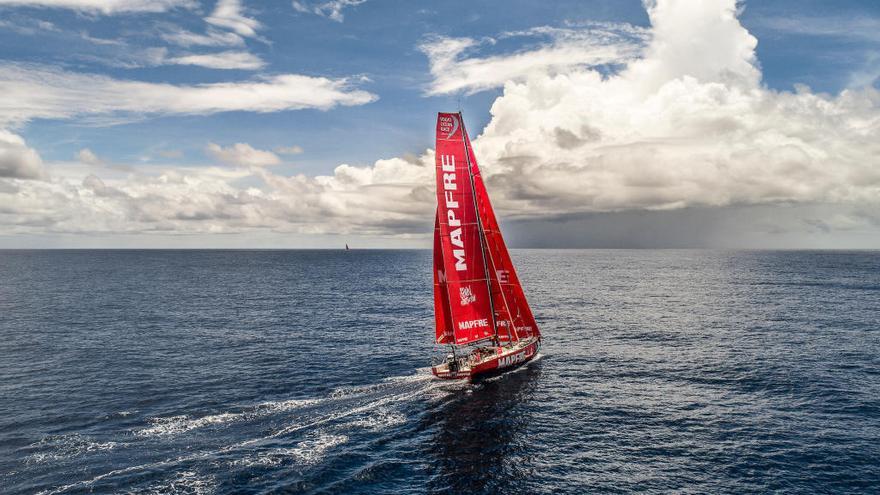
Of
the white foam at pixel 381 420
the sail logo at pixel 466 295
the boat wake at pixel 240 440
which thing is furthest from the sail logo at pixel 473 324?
the white foam at pixel 381 420

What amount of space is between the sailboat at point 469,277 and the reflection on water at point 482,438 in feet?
13.6

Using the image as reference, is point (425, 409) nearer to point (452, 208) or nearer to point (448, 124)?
point (452, 208)

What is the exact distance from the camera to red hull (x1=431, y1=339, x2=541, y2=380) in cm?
5538

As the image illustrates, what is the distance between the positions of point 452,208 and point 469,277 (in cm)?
874

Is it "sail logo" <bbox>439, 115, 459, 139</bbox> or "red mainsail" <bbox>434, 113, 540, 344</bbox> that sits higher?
"sail logo" <bbox>439, 115, 459, 139</bbox>

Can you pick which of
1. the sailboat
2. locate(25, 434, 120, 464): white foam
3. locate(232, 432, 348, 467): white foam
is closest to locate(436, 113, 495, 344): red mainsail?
the sailboat

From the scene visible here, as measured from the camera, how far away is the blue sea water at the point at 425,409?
114ft

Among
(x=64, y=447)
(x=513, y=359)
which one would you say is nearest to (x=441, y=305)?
(x=513, y=359)

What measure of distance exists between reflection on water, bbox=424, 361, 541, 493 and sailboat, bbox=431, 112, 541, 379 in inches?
163

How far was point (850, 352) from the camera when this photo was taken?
219ft

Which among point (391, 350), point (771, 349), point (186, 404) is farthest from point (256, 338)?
point (771, 349)

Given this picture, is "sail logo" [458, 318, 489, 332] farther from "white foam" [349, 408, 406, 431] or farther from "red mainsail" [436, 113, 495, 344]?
"white foam" [349, 408, 406, 431]

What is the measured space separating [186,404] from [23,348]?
1695 inches

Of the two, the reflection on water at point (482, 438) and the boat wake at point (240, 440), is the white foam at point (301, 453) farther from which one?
the reflection on water at point (482, 438)
